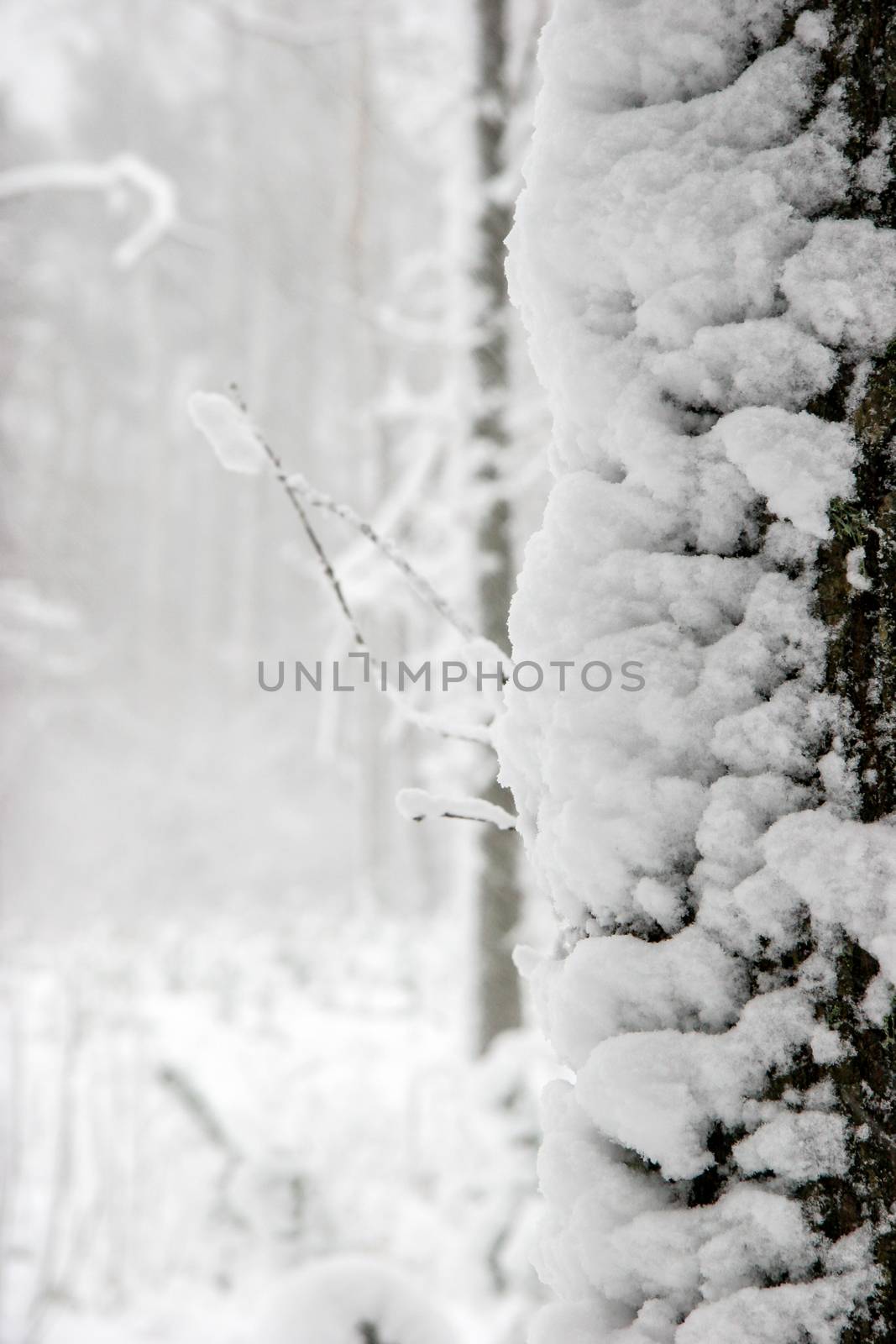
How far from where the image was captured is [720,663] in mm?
692

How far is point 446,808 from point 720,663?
1.30 feet

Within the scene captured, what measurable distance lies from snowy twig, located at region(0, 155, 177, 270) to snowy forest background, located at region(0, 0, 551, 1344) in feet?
0.17

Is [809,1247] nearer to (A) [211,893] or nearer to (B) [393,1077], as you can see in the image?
(B) [393,1077]

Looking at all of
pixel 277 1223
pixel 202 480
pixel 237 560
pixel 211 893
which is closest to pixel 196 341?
pixel 202 480

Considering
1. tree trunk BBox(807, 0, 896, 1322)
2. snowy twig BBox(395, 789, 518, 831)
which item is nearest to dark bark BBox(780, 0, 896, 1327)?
tree trunk BBox(807, 0, 896, 1322)

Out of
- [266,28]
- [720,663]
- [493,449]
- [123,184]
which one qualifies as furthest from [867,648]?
[266,28]

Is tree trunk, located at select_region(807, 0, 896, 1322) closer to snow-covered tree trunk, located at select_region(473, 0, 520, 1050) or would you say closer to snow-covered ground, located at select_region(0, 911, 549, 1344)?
snow-covered ground, located at select_region(0, 911, 549, 1344)

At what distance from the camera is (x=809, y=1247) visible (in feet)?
1.95

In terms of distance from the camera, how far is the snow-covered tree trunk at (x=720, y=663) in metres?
0.61

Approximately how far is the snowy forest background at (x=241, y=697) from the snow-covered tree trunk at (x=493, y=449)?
0.05m

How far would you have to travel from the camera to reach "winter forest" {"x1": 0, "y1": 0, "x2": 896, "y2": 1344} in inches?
25.1

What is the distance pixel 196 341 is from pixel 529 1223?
18931mm

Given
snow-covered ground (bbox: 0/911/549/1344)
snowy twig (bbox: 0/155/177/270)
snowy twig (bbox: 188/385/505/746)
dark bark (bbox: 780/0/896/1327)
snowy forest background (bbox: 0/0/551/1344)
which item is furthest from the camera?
snowy twig (bbox: 0/155/177/270)

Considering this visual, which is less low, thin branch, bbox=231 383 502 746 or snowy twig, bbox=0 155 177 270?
snowy twig, bbox=0 155 177 270
